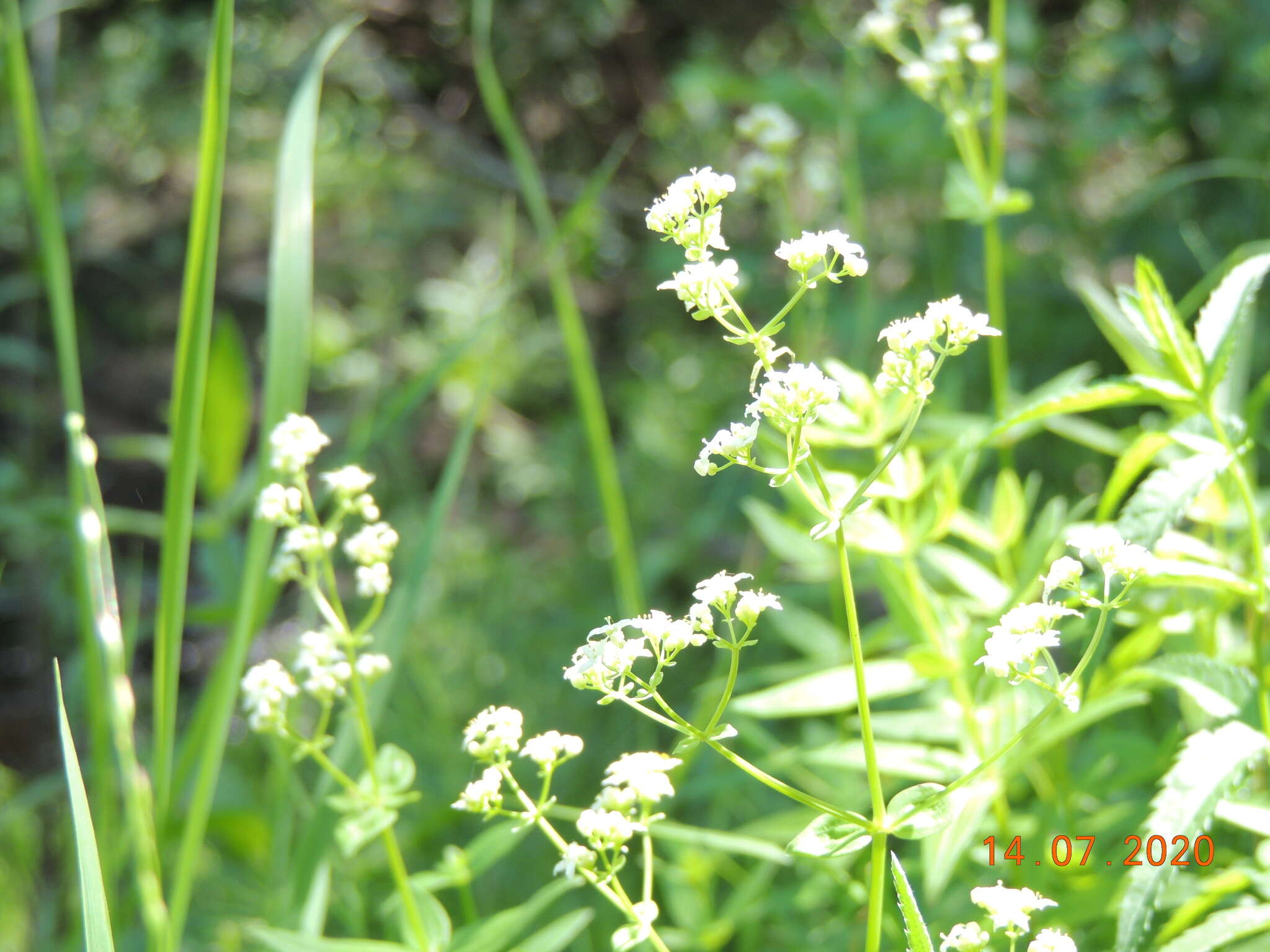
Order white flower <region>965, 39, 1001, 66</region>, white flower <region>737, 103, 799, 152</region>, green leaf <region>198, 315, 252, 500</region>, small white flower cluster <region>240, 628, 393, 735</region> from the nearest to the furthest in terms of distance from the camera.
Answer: small white flower cluster <region>240, 628, 393, 735</region>
white flower <region>965, 39, 1001, 66</region>
white flower <region>737, 103, 799, 152</region>
green leaf <region>198, 315, 252, 500</region>

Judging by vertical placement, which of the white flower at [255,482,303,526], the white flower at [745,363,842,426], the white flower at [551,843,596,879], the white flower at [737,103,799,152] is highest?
the white flower at [737,103,799,152]

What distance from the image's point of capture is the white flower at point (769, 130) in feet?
4.53

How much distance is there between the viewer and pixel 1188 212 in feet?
6.47

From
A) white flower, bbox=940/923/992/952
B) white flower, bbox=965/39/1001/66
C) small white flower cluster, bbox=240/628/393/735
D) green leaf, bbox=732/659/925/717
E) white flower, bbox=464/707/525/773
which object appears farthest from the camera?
white flower, bbox=965/39/1001/66

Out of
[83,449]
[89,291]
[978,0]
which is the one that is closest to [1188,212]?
[978,0]

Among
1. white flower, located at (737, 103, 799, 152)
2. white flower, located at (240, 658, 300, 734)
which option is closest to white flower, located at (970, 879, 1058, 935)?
white flower, located at (240, 658, 300, 734)

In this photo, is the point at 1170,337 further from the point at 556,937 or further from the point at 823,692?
the point at 556,937

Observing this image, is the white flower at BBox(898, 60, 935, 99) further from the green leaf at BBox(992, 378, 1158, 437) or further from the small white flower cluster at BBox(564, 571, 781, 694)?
the small white flower cluster at BBox(564, 571, 781, 694)

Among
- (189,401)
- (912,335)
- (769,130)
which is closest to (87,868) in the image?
(189,401)

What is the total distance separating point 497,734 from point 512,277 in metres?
1.98

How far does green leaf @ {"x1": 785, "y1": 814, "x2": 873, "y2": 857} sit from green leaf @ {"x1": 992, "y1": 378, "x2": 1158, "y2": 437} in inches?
11.2

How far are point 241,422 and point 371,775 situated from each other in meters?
1.06

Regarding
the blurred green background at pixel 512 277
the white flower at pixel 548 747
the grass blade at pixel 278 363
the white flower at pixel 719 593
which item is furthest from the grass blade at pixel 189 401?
the white flower at pixel 719 593

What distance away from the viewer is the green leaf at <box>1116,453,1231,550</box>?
0.76 m
